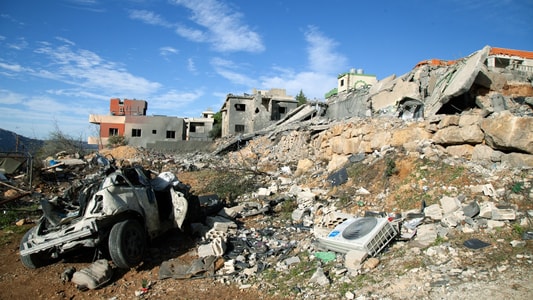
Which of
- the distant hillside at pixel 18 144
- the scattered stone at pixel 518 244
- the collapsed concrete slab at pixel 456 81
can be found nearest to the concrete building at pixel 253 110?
the distant hillside at pixel 18 144

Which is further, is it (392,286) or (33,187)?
(33,187)

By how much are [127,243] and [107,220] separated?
0.46 metres

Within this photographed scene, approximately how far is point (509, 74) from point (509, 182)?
4169 mm

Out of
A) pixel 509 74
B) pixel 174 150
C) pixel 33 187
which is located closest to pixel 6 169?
pixel 33 187

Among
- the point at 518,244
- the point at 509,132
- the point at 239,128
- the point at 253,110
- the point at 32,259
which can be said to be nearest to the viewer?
the point at 518,244

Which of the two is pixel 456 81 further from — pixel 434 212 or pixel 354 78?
pixel 354 78

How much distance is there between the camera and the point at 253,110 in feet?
88.6

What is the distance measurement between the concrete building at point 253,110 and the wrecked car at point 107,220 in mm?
20524

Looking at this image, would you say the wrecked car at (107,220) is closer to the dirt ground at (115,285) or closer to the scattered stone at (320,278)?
the dirt ground at (115,285)

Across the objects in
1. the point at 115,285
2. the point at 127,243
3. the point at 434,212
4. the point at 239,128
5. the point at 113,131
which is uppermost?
the point at 239,128

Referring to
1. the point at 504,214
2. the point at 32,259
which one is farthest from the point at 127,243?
the point at 504,214

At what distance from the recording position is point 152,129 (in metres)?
28.8

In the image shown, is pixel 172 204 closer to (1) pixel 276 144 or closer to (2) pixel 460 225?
(2) pixel 460 225

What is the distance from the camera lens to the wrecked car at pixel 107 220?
4.66 metres
